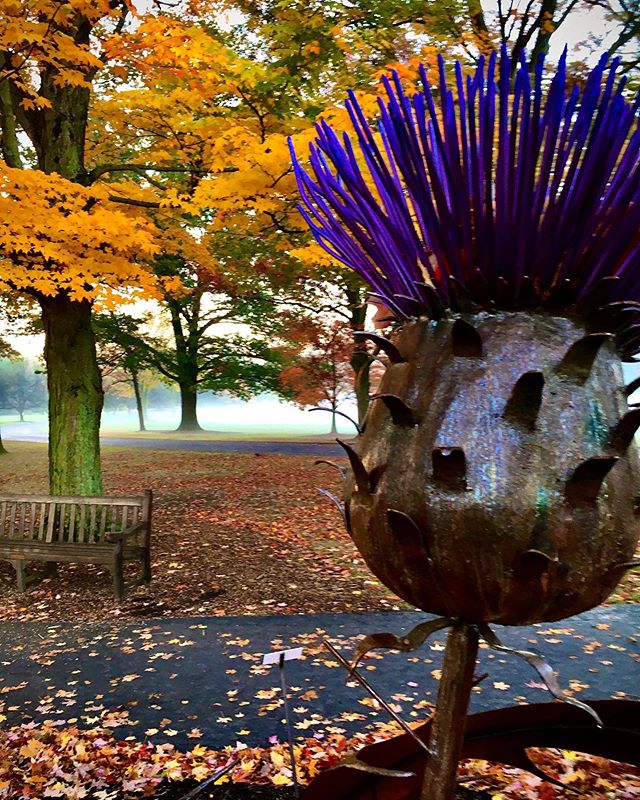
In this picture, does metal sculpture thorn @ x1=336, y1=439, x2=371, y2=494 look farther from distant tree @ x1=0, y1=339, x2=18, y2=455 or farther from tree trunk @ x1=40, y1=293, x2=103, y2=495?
distant tree @ x1=0, y1=339, x2=18, y2=455

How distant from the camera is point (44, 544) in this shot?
7.11m

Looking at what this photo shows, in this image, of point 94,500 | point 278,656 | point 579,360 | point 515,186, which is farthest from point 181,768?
point 94,500

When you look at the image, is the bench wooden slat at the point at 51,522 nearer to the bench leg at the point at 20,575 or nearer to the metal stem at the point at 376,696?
the bench leg at the point at 20,575

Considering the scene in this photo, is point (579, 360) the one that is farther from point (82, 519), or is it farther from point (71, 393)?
point (71, 393)

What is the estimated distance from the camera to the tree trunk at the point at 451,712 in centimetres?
85

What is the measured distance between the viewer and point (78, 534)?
7625 millimetres

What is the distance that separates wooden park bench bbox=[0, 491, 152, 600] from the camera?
689cm

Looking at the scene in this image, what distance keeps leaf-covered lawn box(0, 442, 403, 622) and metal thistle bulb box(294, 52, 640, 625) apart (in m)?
5.84

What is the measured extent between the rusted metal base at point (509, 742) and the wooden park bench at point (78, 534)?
21.0ft

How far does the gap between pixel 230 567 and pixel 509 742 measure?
727cm

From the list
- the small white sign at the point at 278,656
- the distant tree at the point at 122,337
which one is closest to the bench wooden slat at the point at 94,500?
the small white sign at the point at 278,656

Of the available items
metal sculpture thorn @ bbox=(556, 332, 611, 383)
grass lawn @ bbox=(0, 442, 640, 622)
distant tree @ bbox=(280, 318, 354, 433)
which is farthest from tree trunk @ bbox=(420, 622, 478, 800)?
distant tree @ bbox=(280, 318, 354, 433)

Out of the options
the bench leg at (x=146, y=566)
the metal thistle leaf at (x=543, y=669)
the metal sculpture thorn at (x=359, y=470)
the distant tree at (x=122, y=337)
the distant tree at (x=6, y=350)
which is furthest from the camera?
the distant tree at (x=6, y=350)

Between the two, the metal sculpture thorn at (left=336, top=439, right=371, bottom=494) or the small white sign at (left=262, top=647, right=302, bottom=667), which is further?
the small white sign at (left=262, top=647, right=302, bottom=667)
